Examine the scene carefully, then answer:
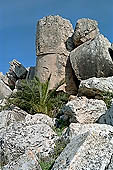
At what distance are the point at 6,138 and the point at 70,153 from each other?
210 cm

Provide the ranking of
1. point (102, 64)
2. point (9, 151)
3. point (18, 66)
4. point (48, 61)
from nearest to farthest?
point (9, 151)
point (102, 64)
point (48, 61)
point (18, 66)

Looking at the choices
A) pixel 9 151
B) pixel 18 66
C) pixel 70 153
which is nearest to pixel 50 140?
pixel 9 151

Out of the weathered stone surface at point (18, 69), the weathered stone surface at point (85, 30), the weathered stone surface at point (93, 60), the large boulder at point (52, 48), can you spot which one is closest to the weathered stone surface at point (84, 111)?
the weathered stone surface at point (93, 60)

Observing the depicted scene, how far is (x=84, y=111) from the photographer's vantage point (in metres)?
7.11

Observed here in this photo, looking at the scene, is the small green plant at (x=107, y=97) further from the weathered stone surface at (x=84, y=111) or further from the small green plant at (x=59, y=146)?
the small green plant at (x=59, y=146)

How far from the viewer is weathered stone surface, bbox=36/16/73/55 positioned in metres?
12.6

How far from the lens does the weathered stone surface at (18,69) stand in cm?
1542

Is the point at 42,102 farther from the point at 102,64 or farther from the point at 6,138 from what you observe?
the point at 6,138

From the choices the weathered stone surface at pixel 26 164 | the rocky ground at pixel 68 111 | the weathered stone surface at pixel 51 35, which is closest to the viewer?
the rocky ground at pixel 68 111

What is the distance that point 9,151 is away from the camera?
17.8ft

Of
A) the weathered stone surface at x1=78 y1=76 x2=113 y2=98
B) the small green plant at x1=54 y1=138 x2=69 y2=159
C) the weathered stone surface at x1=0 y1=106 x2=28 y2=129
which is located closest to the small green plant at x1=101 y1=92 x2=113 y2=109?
the weathered stone surface at x1=78 y1=76 x2=113 y2=98

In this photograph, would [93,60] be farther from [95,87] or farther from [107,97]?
[107,97]

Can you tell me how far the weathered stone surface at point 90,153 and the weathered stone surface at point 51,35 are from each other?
863 cm

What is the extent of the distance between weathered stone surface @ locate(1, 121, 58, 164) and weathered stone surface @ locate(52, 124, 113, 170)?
48.8 inches
